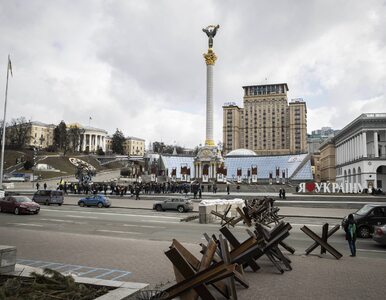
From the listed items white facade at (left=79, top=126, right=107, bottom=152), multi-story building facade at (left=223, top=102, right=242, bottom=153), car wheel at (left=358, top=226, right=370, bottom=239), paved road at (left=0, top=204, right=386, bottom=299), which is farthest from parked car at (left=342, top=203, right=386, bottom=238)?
multi-story building facade at (left=223, top=102, right=242, bottom=153)

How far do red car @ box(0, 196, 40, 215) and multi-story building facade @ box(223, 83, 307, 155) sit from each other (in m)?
167

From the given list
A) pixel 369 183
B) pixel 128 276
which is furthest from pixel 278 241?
pixel 369 183

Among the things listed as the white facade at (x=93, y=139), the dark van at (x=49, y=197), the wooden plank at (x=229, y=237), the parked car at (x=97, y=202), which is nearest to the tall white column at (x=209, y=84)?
the parked car at (x=97, y=202)

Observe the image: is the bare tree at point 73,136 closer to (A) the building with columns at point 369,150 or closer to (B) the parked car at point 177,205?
(A) the building with columns at point 369,150

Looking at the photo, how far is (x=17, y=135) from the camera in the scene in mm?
130875

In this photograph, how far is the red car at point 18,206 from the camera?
27.3m

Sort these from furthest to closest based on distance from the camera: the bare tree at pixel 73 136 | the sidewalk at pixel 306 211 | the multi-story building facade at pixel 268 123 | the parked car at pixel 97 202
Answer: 1. the multi-story building facade at pixel 268 123
2. the bare tree at pixel 73 136
3. the parked car at pixel 97 202
4. the sidewalk at pixel 306 211

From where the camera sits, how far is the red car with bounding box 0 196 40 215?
27266 millimetres

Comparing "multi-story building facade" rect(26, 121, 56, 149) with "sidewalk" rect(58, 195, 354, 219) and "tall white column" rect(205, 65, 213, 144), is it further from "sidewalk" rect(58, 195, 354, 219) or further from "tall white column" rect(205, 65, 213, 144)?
"sidewalk" rect(58, 195, 354, 219)

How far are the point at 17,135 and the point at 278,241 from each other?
137508mm

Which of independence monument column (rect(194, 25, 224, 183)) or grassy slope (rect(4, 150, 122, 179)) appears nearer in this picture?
independence monument column (rect(194, 25, 224, 183))

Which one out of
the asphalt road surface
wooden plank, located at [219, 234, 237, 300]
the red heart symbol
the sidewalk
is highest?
the red heart symbol

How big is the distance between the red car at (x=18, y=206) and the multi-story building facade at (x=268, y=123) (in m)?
167

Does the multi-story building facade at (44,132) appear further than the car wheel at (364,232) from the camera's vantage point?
Yes
